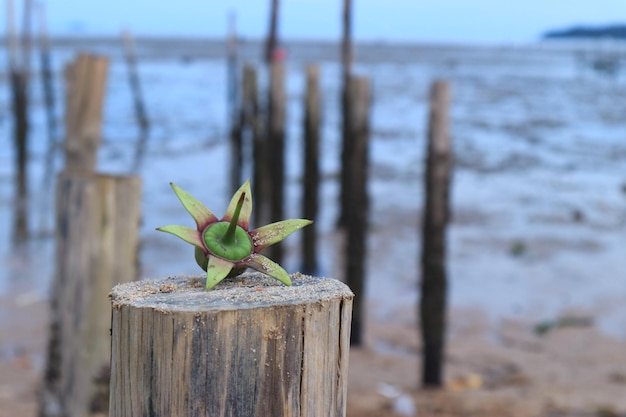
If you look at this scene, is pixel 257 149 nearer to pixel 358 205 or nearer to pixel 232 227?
pixel 358 205

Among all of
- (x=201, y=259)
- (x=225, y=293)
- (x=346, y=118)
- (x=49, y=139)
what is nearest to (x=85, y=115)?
(x=201, y=259)

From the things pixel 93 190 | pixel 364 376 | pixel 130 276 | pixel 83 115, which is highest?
pixel 83 115

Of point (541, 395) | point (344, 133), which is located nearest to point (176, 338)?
point (541, 395)

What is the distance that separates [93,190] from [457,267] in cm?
621

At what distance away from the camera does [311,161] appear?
9.12 meters

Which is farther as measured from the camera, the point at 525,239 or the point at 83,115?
the point at 525,239

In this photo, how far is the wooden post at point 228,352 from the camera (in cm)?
129

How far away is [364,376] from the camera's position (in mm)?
6137

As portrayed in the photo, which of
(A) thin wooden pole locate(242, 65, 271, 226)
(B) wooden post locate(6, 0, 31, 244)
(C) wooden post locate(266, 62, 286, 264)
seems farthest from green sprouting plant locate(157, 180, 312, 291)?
(B) wooden post locate(6, 0, 31, 244)

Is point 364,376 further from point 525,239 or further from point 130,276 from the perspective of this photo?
point 525,239

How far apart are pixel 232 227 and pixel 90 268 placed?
231 centimetres

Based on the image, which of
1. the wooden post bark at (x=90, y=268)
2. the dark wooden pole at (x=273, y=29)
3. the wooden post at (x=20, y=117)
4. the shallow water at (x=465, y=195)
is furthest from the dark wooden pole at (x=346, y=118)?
the wooden post bark at (x=90, y=268)

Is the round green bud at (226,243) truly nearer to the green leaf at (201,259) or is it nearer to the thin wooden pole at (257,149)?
the green leaf at (201,259)

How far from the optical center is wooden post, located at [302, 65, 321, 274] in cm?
839
